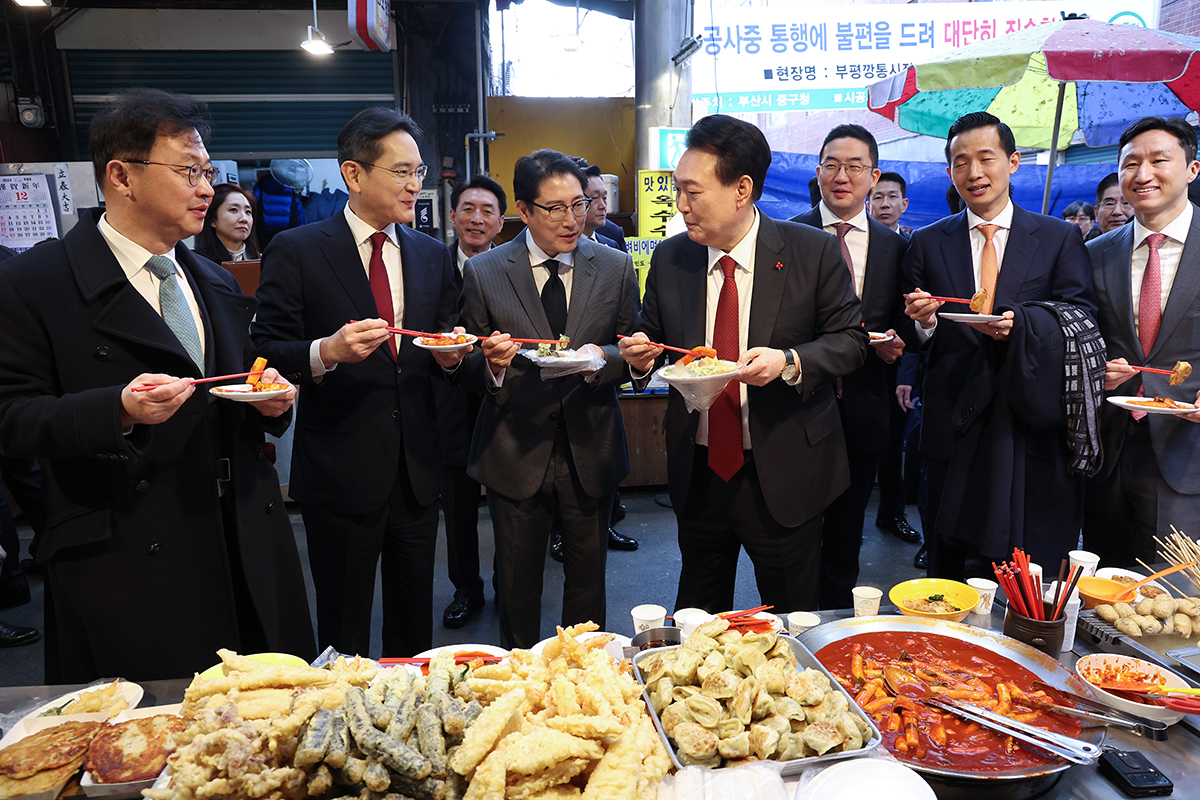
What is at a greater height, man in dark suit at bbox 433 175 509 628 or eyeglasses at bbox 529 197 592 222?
eyeglasses at bbox 529 197 592 222

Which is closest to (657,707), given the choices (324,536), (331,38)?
(324,536)

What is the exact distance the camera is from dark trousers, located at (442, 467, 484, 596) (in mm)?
4055

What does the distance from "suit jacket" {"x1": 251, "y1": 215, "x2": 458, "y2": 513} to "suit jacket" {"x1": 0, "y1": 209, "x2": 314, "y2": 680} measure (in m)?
0.50

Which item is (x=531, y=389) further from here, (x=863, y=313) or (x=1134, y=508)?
(x=1134, y=508)

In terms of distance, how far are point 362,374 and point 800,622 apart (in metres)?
1.73

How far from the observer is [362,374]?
8.66 ft

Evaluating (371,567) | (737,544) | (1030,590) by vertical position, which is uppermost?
(1030,590)

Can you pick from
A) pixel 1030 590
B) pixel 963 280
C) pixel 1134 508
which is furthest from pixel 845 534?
pixel 1030 590

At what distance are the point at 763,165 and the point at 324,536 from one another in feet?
6.85

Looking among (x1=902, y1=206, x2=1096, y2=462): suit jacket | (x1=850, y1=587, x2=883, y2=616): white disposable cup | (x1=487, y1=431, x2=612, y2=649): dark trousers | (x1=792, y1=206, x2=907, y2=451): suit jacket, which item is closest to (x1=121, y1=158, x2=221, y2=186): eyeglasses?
(x1=487, y1=431, x2=612, y2=649): dark trousers

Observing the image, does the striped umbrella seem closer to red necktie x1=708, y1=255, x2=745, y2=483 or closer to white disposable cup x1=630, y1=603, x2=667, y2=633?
red necktie x1=708, y1=255, x2=745, y2=483

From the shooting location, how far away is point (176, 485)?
6.49 feet

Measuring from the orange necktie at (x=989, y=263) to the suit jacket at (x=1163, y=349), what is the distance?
1.70ft

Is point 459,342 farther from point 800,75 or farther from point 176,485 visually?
point 800,75
